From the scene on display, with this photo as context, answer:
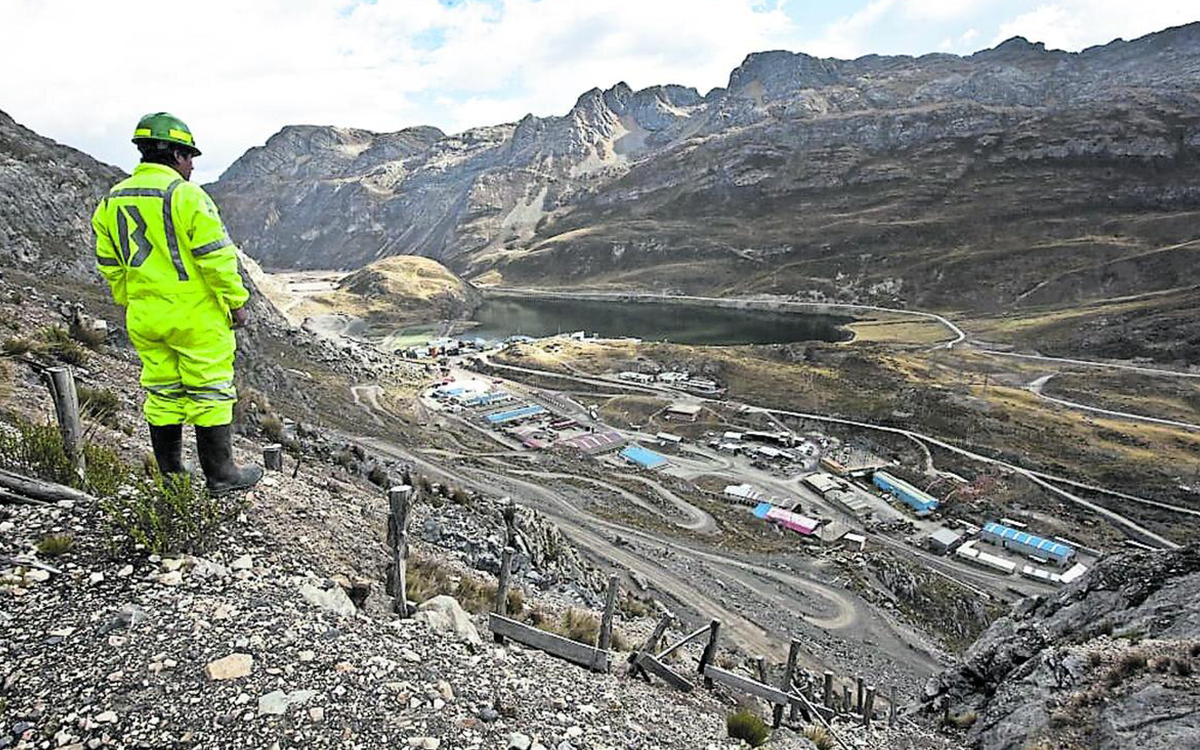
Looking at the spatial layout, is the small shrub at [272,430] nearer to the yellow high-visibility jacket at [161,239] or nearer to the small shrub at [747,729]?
the yellow high-visibility jacket at [161,239]

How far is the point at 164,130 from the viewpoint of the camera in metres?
4.82

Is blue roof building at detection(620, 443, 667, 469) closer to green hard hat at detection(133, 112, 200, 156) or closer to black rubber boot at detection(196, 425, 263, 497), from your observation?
black rubber boot at detection(196, 425, 263, 497)

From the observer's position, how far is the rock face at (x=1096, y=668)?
701 cm

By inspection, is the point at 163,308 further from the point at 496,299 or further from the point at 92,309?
the point at 496,299

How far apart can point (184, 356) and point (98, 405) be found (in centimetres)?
586

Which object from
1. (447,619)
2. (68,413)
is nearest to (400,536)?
(447,619)

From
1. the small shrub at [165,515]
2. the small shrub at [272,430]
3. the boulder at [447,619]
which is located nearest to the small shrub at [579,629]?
the boulder at [447,619]

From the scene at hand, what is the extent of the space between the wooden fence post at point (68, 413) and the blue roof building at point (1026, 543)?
131 ft

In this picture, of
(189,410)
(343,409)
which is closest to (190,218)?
(189,410)

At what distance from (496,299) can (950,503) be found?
13045cm

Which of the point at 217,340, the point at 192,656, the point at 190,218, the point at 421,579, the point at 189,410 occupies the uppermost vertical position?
the point at 190,218

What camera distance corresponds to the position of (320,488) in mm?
10047

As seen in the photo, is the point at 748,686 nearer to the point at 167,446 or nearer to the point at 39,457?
the point at 167,446

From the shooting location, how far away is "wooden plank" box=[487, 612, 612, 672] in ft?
20.3
